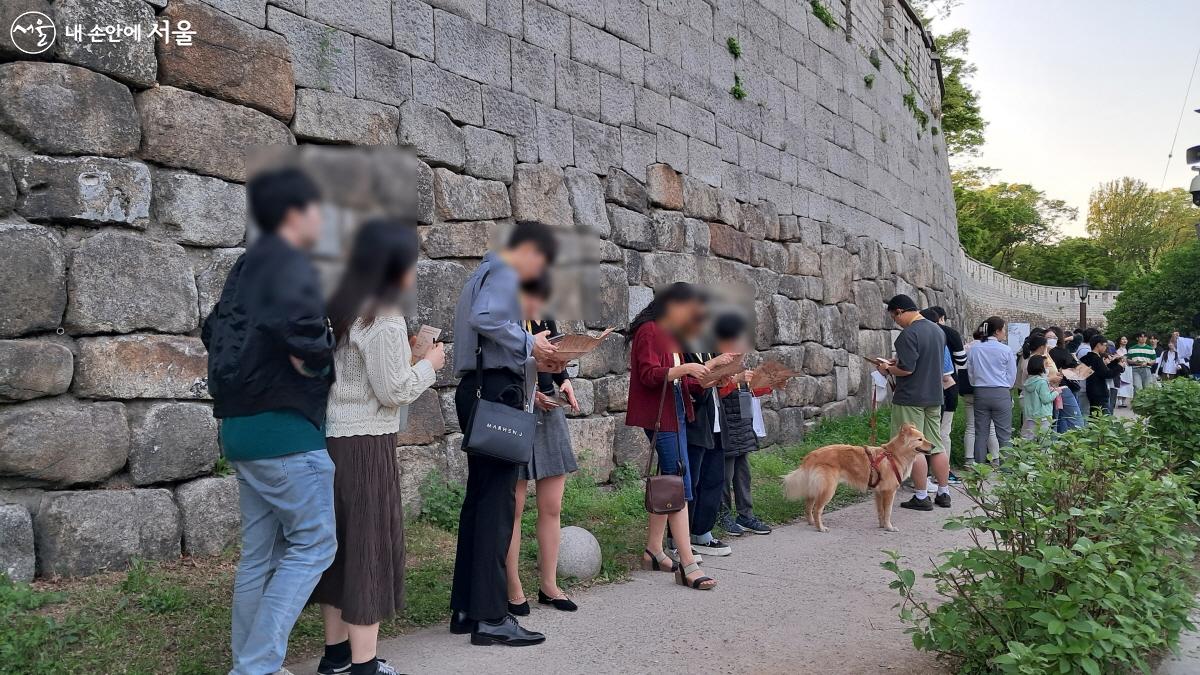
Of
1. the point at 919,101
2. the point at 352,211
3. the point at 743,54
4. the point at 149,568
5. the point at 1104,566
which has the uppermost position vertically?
the point at 919,101

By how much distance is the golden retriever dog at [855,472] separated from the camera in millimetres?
6656

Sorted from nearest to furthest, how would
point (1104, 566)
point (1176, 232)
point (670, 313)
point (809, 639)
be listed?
point (1104, 566), point (809, 639), point (670, 313), point (1176, 232)

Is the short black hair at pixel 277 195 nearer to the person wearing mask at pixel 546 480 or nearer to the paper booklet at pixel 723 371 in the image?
the person wearing mask at pixel 546 480

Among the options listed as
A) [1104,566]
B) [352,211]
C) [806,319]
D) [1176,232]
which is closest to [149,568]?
[352,211]

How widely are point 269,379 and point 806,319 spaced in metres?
8.82

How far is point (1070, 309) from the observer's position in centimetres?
4084

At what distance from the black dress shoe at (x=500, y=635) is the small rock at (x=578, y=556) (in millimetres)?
997

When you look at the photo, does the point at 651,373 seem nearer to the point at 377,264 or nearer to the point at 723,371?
the point at 723,371

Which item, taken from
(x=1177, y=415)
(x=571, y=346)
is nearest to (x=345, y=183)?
(x=571, y=346)

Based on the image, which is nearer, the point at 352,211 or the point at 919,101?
the point at 352,211

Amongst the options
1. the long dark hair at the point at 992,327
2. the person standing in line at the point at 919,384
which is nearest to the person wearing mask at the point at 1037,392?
the long dark hair at the point at 992,327

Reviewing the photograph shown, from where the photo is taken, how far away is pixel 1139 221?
6188 cm

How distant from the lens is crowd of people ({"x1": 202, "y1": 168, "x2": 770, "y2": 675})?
2.49 meters

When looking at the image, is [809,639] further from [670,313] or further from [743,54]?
[743,54]
